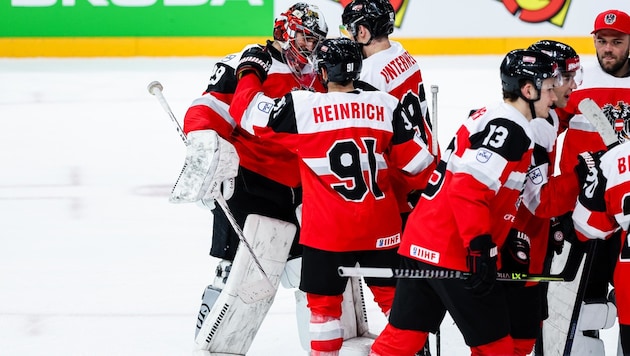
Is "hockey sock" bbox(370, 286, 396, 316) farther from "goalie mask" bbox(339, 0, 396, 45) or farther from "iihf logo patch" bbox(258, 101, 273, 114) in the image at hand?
"goalie mask" bbox(339, 0, 396, 45)

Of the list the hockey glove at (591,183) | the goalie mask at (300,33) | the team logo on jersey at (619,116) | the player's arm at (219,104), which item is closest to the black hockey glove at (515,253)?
the hockey glove at (591,183)

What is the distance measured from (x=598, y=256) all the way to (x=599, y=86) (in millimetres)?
572

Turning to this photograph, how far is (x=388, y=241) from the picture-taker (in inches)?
123

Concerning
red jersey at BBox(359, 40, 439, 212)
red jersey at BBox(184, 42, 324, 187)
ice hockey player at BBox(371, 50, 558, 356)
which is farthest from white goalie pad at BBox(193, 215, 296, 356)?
ice hockey player at BBox(371, 50, 558, 356)

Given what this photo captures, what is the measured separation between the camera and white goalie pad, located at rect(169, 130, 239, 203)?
3.22 meters

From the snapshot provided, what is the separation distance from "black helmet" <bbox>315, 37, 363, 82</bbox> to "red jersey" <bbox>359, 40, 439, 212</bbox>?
0.45 meters

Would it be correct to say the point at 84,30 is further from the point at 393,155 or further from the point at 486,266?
the point at 486,266

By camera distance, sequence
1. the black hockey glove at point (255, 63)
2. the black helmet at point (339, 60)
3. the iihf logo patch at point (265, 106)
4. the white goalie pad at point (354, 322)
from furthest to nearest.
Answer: the white goalie pad at point (354, 322) < the black hockey glove at point (255, 63) < the iihf logo patch at point (265, 106) < the black helmet at point (339, 60)

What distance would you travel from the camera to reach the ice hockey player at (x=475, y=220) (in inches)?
103

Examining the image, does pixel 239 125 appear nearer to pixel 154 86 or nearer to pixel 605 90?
pixel 154 86

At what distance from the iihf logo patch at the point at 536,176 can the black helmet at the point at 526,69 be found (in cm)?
28

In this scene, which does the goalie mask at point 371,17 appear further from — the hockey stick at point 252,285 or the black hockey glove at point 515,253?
the black hockey glove at point 515,253

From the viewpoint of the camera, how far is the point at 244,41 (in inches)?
372

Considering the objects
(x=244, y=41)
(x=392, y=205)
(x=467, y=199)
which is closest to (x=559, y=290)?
(x=392, y=205)
